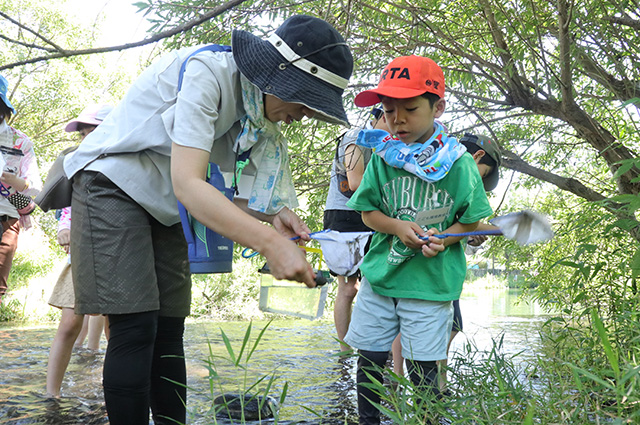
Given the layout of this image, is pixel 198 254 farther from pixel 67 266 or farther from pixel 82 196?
pixel 67 266

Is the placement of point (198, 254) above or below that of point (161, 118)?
below

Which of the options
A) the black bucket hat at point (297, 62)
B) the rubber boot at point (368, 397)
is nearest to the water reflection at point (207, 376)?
the rubber boot at point (368, 397)

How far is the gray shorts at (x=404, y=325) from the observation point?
7.53ft

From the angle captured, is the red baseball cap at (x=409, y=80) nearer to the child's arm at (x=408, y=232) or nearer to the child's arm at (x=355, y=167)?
the child's arm at (x=408, y=232)

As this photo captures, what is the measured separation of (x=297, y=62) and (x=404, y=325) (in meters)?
1.14

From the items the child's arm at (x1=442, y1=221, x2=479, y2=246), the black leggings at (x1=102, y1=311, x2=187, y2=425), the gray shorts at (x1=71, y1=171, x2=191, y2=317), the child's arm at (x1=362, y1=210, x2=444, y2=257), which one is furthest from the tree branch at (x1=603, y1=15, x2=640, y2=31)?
the black leggings at (x1=102, y1=311, x2=187, y2=425)

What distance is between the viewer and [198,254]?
1.90m

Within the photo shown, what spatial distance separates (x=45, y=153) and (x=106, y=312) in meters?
13.5

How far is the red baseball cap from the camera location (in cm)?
242

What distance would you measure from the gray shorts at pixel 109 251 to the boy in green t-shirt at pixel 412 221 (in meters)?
0.91

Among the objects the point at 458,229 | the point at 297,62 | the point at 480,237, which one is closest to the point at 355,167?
the point at 480,237

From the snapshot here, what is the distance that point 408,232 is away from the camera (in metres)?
2.26

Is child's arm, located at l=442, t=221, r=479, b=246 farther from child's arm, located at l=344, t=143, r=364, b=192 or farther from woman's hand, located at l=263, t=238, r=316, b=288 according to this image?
woman's hand, located at l=263, t=238, r=316, b=288

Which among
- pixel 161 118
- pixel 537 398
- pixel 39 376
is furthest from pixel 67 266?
pixel 537 398
